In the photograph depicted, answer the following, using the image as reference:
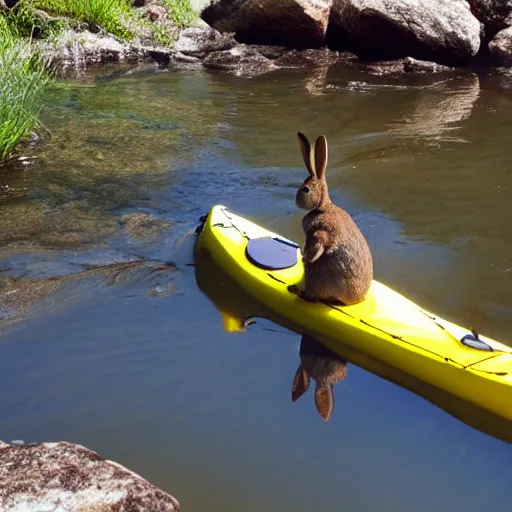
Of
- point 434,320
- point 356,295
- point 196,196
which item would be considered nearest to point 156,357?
point 356,295

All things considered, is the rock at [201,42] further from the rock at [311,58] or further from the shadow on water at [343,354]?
the shadow on water at [343,354]

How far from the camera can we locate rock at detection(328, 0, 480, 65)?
37.2ft

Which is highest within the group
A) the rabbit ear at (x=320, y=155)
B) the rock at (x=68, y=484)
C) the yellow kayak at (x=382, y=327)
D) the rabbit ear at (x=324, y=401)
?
the rabbit ear at (x=320, y=155)

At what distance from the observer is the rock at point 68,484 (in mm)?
2609

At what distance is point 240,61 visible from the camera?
1181 cm

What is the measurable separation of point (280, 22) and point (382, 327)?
29.3 feet

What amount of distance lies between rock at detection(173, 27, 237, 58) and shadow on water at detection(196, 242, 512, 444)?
24.1 feet

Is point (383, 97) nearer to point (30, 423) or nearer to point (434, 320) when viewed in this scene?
point (434, 320)

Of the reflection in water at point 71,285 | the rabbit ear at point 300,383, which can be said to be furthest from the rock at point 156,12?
the rabbit ear at point 300,383

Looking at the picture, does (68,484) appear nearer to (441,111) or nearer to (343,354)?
(343,354)

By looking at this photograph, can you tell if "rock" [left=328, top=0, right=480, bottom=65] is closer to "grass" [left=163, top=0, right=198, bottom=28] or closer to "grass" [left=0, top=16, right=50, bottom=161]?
"grass" [left=163, top=0, right=198, bottom=28]

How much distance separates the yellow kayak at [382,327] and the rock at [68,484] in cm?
166

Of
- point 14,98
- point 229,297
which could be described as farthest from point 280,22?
point 229,297

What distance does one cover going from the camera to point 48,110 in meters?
8.88
